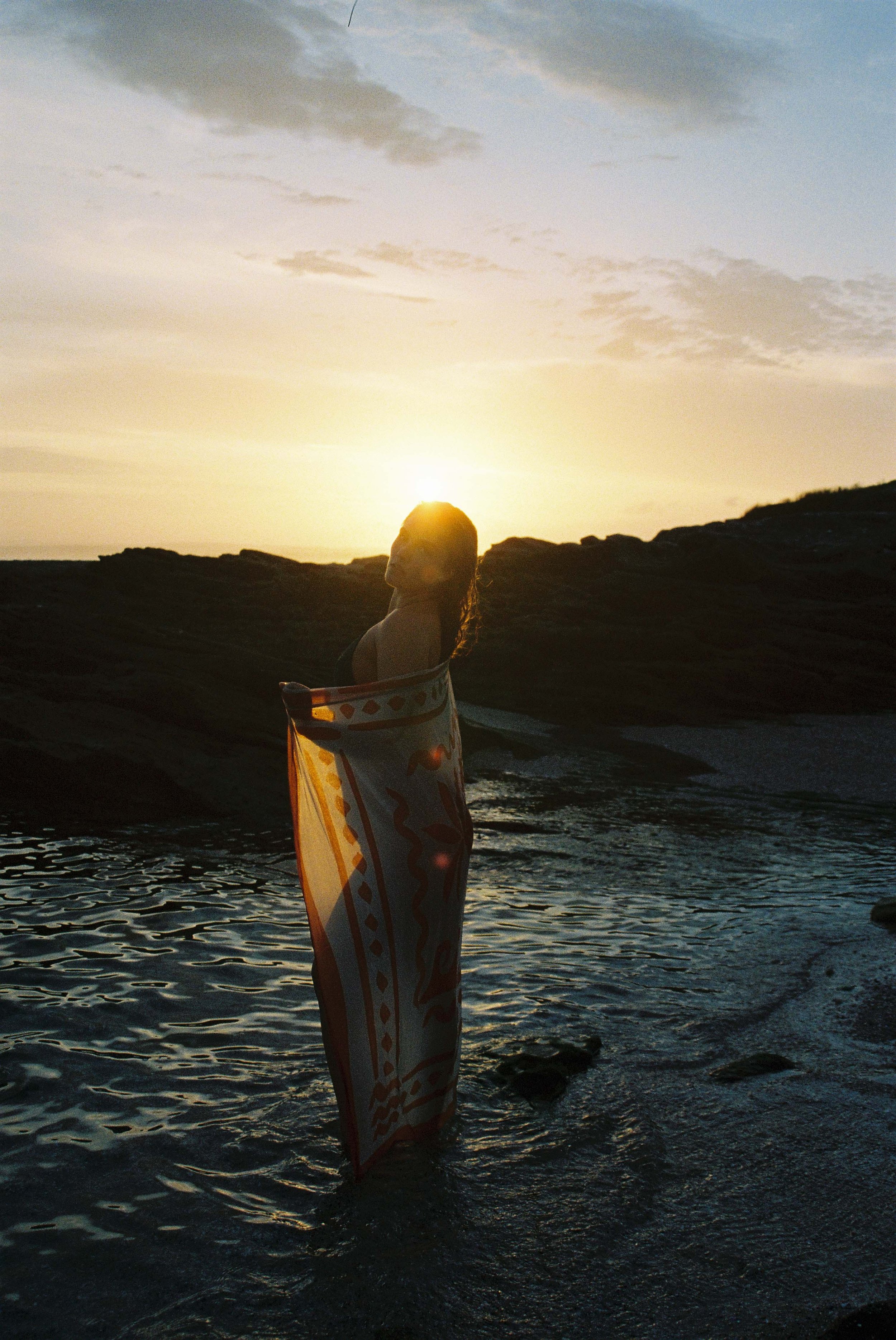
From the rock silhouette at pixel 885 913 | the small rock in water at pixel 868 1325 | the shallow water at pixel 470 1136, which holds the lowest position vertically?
the shallow water at pixel 470 1136

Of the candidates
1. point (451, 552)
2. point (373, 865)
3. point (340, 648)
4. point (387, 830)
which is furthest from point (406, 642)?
point (340, 648)

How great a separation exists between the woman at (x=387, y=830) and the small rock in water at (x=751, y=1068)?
1.64 metres

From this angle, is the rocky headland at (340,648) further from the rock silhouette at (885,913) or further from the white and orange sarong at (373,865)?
the white and orange sarong at (373,865)

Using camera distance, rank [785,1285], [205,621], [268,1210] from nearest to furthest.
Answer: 1. [785,1285]
2. [268,1210]
3. [205,621]

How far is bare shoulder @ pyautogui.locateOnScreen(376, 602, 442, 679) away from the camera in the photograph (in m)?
3.54

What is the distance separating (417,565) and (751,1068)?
9.40ft

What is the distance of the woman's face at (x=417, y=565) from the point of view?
142 inches

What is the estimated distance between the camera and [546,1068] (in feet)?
14.7

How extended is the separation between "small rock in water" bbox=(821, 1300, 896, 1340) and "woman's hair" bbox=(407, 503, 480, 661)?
235 centimetres

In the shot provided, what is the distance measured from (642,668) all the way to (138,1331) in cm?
1756

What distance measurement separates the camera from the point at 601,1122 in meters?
4.17

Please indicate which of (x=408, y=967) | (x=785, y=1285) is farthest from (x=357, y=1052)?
(x=785, y=1285)

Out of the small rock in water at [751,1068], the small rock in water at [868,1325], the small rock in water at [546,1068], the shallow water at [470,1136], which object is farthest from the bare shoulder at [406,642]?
the small rock in water at [751,1068]

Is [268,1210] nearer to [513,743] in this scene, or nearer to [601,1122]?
[601,1122]
